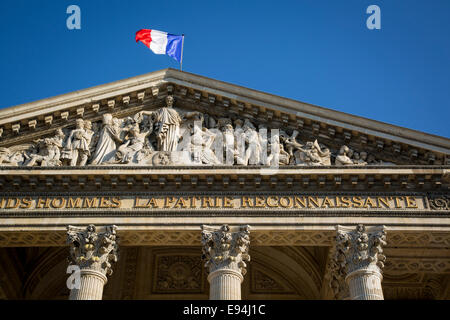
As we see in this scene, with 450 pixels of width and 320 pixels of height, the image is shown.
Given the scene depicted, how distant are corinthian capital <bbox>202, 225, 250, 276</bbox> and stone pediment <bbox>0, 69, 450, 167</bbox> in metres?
2.49

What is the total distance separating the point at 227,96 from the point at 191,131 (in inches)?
64.9

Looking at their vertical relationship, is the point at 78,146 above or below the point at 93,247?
above

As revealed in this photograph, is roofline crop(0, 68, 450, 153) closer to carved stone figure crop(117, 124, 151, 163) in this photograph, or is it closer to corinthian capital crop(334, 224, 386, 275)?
carved stone figure crop(117, 124, 151, 163)

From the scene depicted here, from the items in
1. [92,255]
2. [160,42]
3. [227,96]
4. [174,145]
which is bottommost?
[92,255]

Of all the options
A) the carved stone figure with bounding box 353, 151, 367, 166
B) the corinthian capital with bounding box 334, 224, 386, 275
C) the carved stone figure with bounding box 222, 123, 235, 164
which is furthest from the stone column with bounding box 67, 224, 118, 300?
the carved stone figure with bounding box 353, 151, 367, 166

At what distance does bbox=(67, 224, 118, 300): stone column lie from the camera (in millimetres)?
15973

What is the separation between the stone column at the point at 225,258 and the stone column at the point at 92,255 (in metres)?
2.64

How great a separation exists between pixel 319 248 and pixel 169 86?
767 centimetres

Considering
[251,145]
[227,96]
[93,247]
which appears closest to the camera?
[93,247]

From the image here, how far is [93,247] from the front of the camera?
54.6 ft

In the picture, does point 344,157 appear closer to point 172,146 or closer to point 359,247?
point 359,247

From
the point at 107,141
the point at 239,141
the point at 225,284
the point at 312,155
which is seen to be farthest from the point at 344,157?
the point at 107,141

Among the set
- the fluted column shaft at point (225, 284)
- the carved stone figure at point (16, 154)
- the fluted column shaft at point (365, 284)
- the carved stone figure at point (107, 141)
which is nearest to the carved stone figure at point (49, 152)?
the carved stone figure at point (16, 154)
